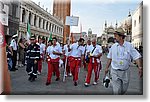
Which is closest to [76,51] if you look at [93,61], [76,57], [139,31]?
[76,57]

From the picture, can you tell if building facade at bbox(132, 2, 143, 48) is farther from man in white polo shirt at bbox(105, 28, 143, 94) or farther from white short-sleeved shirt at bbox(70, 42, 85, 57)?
white short-sleeved shirt at bbox(70, 42, 85, 57)

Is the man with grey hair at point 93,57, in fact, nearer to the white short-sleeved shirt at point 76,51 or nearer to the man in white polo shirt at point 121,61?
the white short-sleeved shirt at point 76,51

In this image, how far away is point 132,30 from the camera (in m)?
4.54

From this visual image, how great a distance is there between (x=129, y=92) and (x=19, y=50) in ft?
15.8

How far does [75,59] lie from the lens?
511 centimetres

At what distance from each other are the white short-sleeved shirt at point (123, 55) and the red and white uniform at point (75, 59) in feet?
5.71

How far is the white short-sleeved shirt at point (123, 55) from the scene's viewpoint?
335 centimetres

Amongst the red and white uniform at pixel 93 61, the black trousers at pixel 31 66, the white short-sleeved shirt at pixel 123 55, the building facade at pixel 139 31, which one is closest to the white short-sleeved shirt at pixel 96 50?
the red and white uniform at pixel 93 61

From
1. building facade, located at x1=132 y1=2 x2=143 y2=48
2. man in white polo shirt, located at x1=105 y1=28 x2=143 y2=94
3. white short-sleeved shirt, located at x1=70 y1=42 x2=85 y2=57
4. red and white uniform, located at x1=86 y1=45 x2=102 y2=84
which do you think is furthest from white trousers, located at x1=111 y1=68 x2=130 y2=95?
white short-sleeved shirt, located at x1=70 y1=42 x2=85 y2=57

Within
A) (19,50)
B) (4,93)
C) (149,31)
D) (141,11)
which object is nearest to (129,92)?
(149,31)

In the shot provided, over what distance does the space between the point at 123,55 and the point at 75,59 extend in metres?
1.87

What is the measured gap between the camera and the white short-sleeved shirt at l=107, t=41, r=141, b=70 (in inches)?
132

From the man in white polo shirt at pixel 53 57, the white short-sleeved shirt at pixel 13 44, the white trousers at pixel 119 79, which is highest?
the white short-sleeved shirt at pixel 13 44

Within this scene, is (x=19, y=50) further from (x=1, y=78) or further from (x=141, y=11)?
(x=141, y=11)
